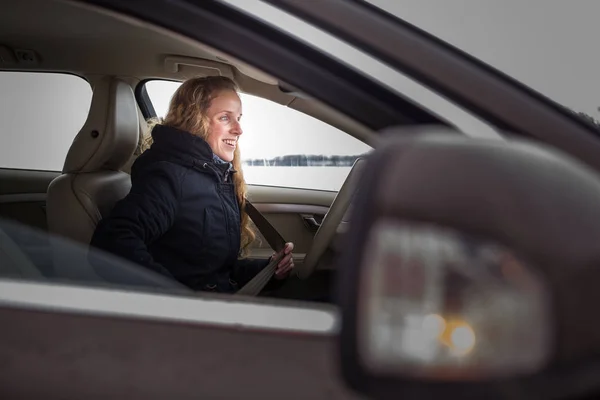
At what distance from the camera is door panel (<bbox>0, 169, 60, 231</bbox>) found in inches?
98.3

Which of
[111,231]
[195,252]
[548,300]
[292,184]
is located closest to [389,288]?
[548,300]

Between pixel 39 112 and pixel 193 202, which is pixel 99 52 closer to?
pixel 39 112

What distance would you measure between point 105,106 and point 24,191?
35.4 inches

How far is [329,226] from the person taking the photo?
7.31ft

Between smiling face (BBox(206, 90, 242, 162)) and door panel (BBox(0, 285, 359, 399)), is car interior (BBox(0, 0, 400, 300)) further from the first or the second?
door panel (BBox(0, 285, 359, 399))

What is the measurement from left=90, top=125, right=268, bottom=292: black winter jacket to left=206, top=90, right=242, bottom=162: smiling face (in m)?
0.11

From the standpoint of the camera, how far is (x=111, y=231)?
1.72m

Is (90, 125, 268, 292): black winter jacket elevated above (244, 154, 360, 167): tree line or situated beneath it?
situated beneath

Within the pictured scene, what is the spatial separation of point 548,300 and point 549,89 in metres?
0.49

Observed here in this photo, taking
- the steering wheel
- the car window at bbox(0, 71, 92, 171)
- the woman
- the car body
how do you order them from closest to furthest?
the car body, the woman, the steering wheel, the car window at bbox(0, 71, 92, 171)

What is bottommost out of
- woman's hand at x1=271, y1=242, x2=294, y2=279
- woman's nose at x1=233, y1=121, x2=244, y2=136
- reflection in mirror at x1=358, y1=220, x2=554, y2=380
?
reflection in mirror at x1=358, y1=220, x2=554, y2=380

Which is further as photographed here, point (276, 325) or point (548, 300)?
point (276, 325)

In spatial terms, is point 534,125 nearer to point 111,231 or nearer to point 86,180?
point 111,231

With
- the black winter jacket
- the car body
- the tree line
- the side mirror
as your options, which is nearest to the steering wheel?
the black winter jacket
